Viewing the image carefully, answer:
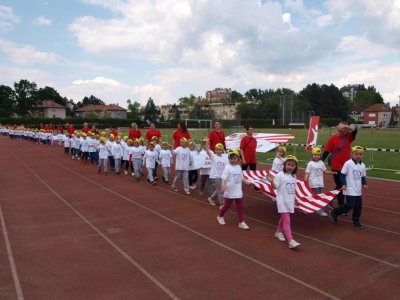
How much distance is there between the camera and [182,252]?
601cm

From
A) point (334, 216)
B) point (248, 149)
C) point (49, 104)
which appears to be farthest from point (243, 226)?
point (49, 104)

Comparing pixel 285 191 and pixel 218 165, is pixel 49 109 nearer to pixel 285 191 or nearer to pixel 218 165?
pixel 218 165

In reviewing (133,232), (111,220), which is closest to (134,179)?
(111,220)

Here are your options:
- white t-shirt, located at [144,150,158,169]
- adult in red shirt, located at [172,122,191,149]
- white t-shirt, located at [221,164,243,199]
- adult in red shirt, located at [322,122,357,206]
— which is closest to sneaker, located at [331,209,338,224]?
adult in red shirt, located at [322,122,357,206]

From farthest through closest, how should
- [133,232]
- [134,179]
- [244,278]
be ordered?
[134,179]
[133,232]
[244,278]

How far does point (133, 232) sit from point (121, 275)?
193 cm

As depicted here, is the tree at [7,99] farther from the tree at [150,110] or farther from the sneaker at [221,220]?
the sneaker at [221,220]

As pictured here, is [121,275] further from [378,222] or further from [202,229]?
[378,222]

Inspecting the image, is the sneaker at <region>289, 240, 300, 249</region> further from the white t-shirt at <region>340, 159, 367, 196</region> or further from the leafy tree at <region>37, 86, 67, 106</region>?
the leafy tree at <region>37, 86, 67, 106</region>

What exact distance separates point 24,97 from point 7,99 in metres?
4.40

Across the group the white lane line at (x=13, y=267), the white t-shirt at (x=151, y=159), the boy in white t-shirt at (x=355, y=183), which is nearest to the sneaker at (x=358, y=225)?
the boy in white t-shirt at (x=355, y=183)

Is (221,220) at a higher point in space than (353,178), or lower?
lower

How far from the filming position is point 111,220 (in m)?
7.90

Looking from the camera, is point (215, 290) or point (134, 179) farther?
point (134, 179)
